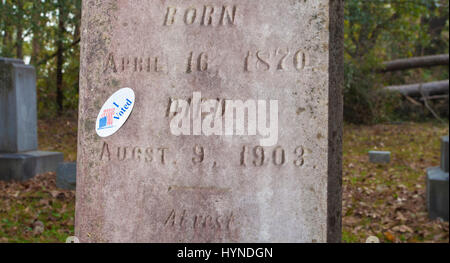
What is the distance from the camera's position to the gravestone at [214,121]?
208 cm

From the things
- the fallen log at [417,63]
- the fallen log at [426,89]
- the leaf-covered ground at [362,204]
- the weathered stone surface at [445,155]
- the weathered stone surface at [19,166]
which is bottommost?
the leaf-covered ground at [362,204]

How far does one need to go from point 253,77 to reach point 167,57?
16.6 inches

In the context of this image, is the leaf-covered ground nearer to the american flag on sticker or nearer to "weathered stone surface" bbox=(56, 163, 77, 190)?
"weathered stone surface" bbox=(56, 163, 77, 190)

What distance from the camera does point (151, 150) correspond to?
2.22 m

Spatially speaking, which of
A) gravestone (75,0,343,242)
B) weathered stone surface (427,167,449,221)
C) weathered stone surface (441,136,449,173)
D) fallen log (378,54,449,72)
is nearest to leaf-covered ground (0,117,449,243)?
weathered stone surface (427,167,449,221)

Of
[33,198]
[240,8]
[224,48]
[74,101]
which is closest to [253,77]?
[224,48]

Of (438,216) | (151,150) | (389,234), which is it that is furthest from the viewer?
(438,216)

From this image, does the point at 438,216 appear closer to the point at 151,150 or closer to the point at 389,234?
the point at 389,234

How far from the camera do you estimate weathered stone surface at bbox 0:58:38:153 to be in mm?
6324

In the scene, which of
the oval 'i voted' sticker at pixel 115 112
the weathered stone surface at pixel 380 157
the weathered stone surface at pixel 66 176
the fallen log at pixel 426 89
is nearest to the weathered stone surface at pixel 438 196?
the weathered stone surface at pixel 380 157

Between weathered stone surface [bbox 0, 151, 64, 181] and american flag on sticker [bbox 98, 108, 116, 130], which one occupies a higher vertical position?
american flag on sticker [bbox 98, 108, 116, 130]

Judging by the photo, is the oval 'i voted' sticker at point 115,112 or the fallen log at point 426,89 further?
the fallen log at point 426,89

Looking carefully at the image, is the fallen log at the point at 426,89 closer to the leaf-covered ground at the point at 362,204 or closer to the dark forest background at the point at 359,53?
the dark forest background at the point at 359,53

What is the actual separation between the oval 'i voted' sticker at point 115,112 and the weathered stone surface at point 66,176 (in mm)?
3665
